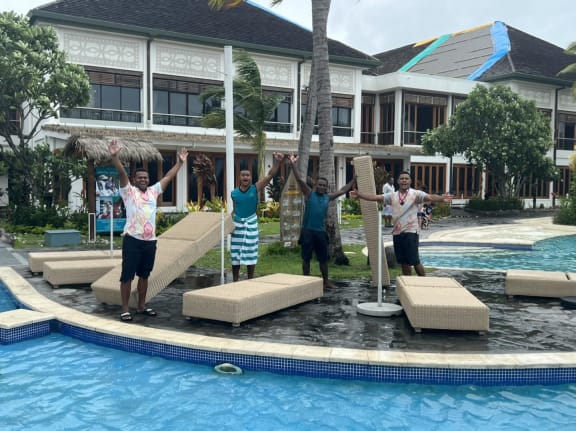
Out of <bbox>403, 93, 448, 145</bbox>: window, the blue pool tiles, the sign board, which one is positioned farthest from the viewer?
<bbox>403, 93, 448, 145</bbox>: window

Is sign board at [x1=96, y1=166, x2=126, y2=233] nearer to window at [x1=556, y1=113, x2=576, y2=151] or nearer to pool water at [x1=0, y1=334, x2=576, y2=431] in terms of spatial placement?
pool water at [x1=0, y1=334, x2=576, y2=431]

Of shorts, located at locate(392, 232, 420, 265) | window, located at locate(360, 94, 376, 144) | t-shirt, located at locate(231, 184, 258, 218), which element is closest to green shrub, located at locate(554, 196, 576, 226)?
window, located at locate(360, 94, 376, 144)

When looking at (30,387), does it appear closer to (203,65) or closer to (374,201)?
(374,201)

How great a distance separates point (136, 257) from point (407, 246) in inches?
157

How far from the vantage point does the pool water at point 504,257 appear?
1285cm

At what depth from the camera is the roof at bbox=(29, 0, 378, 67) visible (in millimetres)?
24359

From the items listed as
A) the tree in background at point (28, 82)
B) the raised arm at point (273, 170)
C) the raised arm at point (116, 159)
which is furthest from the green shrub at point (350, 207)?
the raised arm at point (116, 159)

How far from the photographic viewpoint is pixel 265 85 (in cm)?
3000

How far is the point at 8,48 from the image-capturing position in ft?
56.7

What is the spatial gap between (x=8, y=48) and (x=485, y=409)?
1761cm

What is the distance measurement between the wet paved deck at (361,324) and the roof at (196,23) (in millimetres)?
18458

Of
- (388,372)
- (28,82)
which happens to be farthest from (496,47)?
(388,372)

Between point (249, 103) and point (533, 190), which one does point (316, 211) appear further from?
point (533, 190)

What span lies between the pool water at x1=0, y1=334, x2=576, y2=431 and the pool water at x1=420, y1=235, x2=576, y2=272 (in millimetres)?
7799
